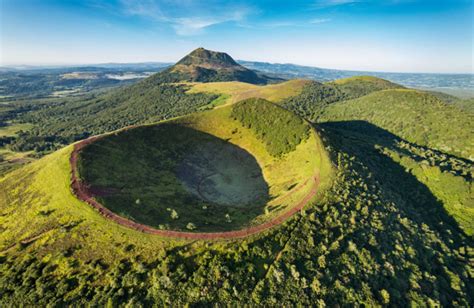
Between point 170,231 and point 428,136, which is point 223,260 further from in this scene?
point 428,136

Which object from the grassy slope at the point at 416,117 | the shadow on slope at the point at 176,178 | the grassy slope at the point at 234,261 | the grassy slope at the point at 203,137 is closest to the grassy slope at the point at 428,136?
the grassy slope at the point at 416,117

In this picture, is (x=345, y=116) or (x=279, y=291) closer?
(x=279, y=291)

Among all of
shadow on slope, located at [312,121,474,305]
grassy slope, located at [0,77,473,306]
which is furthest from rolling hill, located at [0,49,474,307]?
shadow on slope, located at [312,121,474,305]

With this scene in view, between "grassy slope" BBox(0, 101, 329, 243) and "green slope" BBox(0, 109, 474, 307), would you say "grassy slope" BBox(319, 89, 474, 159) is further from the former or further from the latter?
"grassy slope" BBox(0, 101, 329, 243)

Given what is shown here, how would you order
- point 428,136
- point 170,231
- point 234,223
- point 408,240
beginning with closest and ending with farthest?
point 170,231
point 234,223
point 408,240
point 428,136

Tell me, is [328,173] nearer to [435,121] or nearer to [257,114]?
[257,114]

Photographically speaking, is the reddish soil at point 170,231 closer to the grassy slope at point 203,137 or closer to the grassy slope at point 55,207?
the grassy slope at point 55,207

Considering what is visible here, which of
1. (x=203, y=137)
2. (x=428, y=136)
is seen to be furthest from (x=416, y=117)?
(x=203, y=137)

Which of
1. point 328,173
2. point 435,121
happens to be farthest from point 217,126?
point 435,121

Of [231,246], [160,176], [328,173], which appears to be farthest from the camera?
[160,176]
